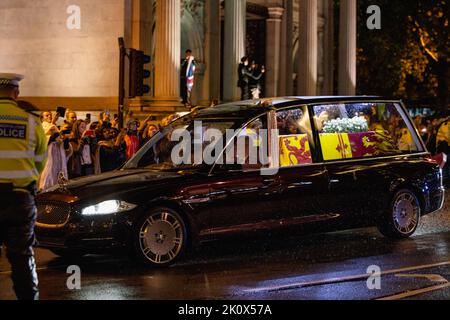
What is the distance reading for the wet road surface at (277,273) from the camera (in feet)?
29.4

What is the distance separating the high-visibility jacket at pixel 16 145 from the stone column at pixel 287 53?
31.1m

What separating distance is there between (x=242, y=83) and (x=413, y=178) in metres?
16.5

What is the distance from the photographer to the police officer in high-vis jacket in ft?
24.0

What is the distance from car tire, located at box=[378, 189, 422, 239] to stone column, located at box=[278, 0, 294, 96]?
25615mm

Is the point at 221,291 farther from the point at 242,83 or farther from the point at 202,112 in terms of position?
the point at 242,83

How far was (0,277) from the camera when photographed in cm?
996

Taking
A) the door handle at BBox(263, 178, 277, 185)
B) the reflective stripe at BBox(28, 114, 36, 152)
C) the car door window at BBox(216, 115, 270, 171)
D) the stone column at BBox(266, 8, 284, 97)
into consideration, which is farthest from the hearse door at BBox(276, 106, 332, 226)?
the stone column at BBox(266, 8, 284, 97)

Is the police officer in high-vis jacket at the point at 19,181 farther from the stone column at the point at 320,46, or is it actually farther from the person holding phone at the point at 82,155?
the stone column at the point at 320,46

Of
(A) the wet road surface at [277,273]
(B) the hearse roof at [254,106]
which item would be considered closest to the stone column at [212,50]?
(A) the wet road surface at [277,273]

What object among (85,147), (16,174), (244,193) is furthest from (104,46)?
(16,174)

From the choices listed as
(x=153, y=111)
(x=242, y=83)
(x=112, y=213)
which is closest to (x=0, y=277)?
(x=112, y=213)

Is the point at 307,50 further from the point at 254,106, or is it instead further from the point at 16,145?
the point at 16,145
